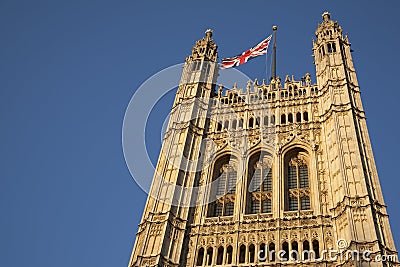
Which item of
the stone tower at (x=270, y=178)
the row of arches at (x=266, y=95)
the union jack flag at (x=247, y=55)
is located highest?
the union jack flag at (x=247, y=55)

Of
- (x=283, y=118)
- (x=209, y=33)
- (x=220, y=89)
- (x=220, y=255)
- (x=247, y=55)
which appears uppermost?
(x=209, y=33)

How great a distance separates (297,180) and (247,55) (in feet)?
42.1

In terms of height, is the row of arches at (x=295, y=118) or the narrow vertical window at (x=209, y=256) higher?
the row of arches at (x=295, y=118)

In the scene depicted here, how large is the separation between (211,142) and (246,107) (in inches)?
152

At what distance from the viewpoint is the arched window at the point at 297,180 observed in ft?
80.4

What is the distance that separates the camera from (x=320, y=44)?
34.3m

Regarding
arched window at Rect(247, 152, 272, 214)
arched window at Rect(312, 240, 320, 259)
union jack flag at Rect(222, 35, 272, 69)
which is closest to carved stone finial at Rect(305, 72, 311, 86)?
union jack flag at Rect(222, 35, 272, 69)

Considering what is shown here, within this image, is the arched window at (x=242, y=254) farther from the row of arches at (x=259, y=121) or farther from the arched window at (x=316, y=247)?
the row of arches at (x=259, y=121)

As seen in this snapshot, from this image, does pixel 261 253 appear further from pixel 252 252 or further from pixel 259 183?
pixel 259 183

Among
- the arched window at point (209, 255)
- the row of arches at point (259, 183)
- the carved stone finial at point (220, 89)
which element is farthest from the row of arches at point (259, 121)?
the arched window at point (209, 255)

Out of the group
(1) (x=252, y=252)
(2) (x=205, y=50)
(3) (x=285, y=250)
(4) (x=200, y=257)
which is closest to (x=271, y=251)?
(3) (x=285, y=250)

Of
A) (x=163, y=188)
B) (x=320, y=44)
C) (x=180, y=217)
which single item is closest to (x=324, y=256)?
(x=180, y=217)

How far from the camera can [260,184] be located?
26469 mm

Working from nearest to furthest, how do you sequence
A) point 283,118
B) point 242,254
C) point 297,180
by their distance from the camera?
point 242,254 < point 297,180 < point 283,118
